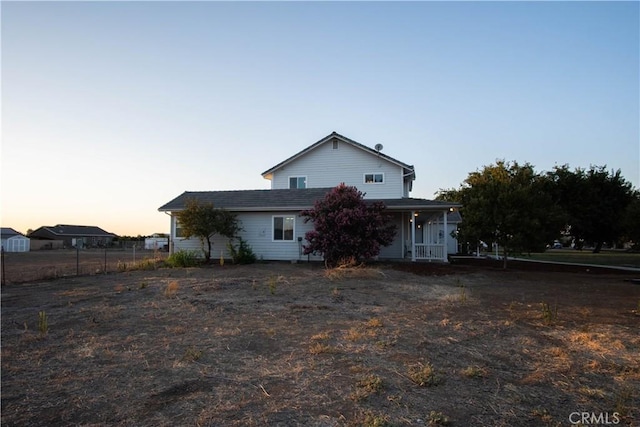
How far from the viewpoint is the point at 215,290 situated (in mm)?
10602

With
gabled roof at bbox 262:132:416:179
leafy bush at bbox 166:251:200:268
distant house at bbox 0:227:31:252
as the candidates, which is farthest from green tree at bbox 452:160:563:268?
distant house at bbox 0:227:31:252

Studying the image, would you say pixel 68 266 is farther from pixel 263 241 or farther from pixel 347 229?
pixel 347 229

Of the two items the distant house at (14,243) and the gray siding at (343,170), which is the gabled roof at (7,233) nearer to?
the distant house at (14,243)

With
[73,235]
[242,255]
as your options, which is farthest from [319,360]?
[73,235]

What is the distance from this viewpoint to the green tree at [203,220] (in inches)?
709

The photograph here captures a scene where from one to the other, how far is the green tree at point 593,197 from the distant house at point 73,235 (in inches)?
2745

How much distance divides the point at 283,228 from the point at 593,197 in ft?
98.9

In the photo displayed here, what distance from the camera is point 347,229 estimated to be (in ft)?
53.2

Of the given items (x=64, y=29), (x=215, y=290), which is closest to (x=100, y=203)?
(x=64, y=29)

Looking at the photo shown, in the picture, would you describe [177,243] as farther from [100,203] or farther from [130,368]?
[130,368]

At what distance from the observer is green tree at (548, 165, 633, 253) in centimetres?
3378

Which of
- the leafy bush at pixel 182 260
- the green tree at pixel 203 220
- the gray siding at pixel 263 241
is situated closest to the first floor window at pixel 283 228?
the gray siding at pixel 263 241

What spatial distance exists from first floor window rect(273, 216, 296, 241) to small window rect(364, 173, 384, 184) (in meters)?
5.29

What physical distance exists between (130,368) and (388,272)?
11551 mm
